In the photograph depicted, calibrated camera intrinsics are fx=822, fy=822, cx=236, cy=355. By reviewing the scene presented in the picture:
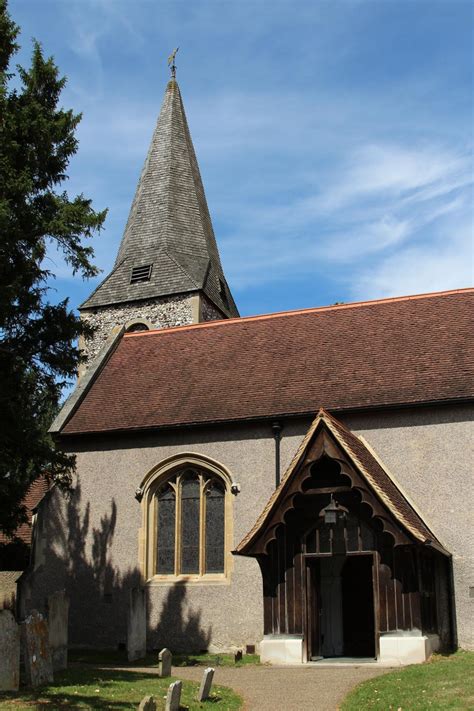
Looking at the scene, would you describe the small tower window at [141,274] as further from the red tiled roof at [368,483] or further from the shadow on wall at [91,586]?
the red tiled roof at [368,483]

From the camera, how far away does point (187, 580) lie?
18625mm

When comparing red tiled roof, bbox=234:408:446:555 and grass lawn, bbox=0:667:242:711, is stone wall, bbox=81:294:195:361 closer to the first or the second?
red tiled roof, bbox=234:408:446:555

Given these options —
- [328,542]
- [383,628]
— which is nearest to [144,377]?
[328,542]

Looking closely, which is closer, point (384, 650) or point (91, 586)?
point (384, 650)

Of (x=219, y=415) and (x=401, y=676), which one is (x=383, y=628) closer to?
(x=401, y=676)

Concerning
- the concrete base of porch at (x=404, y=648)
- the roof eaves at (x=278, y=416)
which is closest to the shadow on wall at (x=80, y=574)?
the roof eaves at (x=278, y=416)

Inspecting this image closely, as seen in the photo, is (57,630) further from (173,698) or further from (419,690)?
(419,690)

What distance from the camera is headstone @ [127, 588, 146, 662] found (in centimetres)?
1652

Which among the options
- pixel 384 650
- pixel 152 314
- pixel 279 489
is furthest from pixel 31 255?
pixel 152 314

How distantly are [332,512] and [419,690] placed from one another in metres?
4.68

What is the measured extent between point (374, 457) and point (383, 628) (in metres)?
3.71

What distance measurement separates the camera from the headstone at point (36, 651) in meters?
11.5

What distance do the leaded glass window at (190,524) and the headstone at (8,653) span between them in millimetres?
7946

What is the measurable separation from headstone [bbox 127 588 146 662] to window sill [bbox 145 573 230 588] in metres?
1.43
